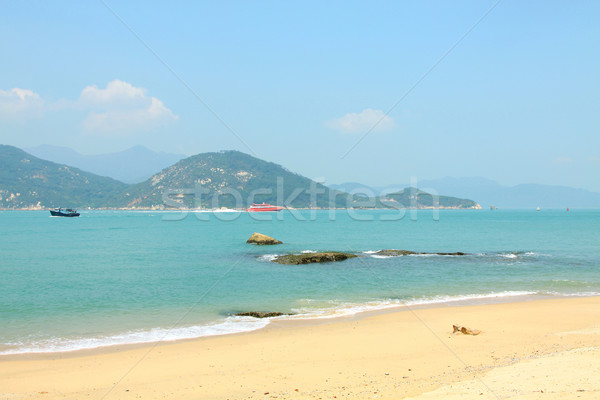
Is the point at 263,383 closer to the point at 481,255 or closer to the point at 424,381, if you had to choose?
the point at 424,381

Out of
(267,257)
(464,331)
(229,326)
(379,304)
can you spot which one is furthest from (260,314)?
(267,257)

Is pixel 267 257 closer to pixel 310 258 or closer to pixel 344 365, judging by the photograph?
pixel 310 258

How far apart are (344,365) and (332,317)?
5.57 m

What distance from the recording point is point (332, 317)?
15.5 metres

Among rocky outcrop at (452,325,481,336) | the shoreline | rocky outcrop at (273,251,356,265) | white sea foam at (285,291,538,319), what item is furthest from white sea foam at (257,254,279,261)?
rocky outcrop at (452,325,481,336)

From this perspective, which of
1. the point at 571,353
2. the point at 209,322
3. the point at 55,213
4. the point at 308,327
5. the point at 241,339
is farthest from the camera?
the point at 55,213

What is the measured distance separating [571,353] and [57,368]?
510 inches

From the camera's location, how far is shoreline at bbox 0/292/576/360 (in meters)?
11.5

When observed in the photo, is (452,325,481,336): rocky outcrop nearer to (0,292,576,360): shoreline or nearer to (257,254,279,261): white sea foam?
(0,292,576,360): shoreline

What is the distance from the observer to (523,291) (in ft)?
67.6

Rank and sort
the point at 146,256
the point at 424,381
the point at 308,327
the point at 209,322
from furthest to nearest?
the point at 146,256, the point at 209,322, the point at 308,327, the point at 424,381

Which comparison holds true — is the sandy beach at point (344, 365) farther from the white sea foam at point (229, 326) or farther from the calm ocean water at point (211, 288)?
the calm ocean water at point (211, 288)

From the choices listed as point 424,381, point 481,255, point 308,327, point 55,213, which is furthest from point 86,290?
point 55,213

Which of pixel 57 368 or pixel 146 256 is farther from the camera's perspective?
pixel 146 256
